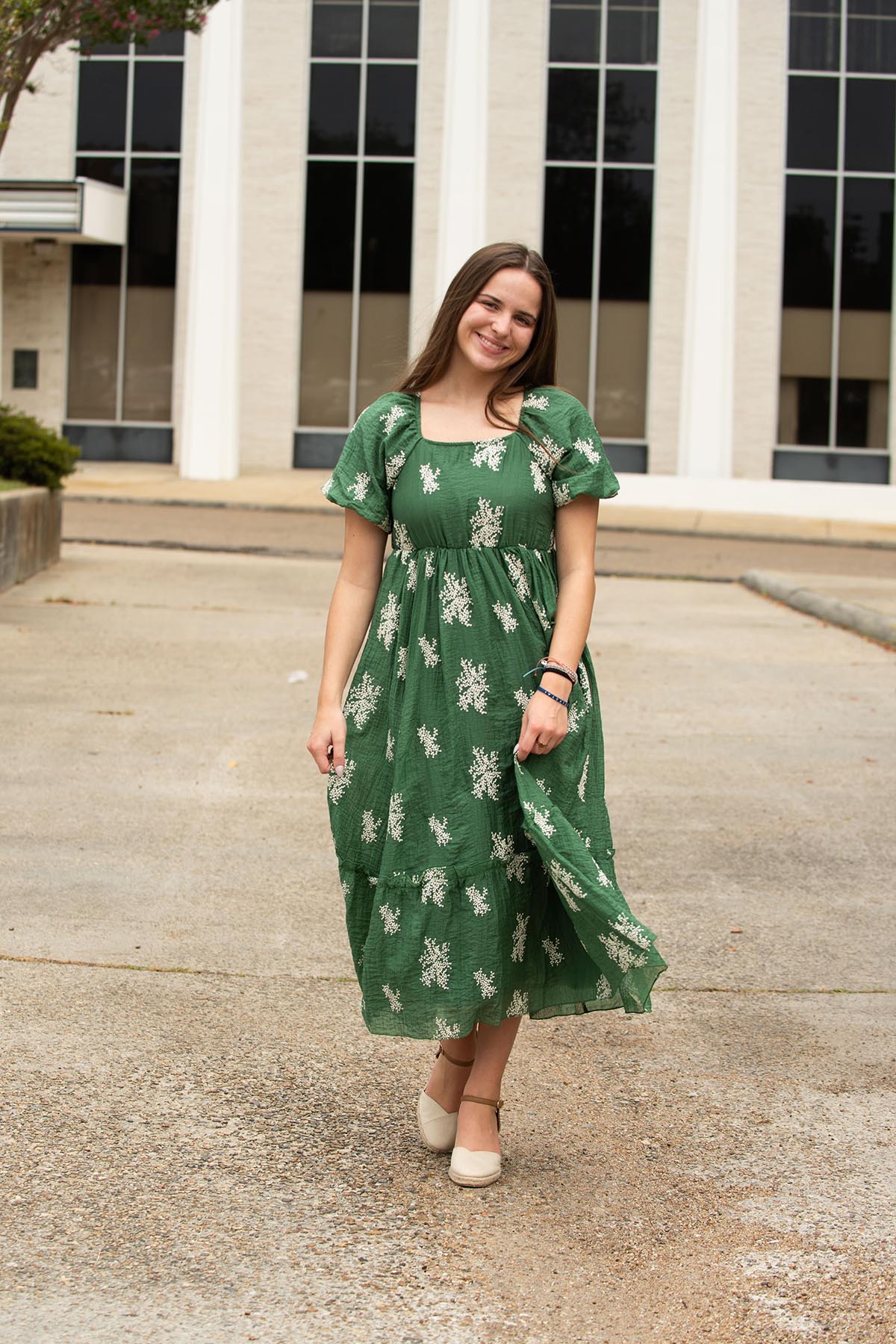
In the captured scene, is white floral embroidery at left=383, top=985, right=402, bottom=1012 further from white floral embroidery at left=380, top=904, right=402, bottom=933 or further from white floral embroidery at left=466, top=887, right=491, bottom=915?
white floral embroidery at left=466, top=887, right=491, bottom=915

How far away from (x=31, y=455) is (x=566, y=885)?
36.5 ft

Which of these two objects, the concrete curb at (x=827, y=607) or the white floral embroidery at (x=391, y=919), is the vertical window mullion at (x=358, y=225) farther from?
the white floral embroidery at (x=391, y=919)

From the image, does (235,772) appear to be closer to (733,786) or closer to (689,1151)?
(733,786)

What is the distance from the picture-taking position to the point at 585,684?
11.0 feet

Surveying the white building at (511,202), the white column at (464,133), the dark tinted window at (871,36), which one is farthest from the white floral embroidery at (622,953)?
the dark tinted window at (871,36)

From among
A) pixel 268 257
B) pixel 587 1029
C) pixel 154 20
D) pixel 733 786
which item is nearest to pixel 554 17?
pixel 268 257

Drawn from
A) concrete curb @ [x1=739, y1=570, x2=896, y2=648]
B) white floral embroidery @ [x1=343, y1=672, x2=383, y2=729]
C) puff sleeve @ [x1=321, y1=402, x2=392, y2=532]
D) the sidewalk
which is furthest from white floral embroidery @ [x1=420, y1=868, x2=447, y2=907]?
the sidewalk

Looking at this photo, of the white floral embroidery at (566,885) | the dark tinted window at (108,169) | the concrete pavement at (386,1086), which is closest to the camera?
the concrete pavement at (386,1086)

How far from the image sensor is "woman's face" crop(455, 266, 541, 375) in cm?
334

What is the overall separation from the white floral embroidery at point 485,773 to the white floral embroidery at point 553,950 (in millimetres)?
338

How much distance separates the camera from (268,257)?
30.9m

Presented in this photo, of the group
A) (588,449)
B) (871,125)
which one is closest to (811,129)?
(871,125)

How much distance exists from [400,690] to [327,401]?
94.7ft

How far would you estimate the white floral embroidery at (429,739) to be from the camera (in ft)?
10.6
